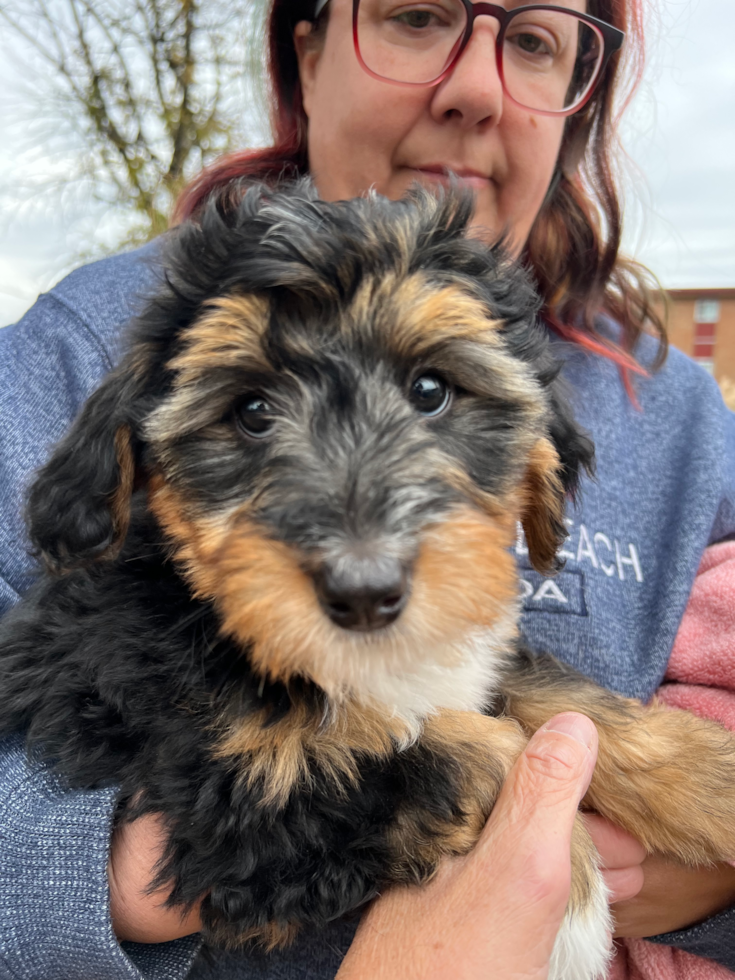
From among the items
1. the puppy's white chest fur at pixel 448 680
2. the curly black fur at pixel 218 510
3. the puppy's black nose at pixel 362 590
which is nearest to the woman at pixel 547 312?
the curly black fur at pixel 218 510

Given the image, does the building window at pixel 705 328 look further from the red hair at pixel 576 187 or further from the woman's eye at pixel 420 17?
the woman's eye at pixel 420 17

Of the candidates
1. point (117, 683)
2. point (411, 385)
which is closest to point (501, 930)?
point (117, 683)

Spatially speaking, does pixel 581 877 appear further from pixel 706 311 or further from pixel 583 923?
pixel 706 311

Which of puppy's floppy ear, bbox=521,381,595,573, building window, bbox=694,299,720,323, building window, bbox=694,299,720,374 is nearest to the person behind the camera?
puppy's floppy ear, bbox=521,381,595,573

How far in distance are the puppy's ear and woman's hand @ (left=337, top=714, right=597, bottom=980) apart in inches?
45.4

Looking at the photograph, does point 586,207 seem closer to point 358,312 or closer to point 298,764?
point 358,312

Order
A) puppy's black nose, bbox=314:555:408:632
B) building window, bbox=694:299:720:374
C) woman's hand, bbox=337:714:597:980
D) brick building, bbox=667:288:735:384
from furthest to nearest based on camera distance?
building window, bbox=694:299:720:374, brick building, bbox=667:288:735:384, woman's hand, bbox=337:714:597:980, puppy's black nose, bbox=314:555:408:632

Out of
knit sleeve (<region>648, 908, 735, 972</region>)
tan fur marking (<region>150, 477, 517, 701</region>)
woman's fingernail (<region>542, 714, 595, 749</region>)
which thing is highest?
tan fur marking (<region>150, 477, 517, 701</region>)

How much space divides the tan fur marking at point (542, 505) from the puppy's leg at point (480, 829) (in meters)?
0.55

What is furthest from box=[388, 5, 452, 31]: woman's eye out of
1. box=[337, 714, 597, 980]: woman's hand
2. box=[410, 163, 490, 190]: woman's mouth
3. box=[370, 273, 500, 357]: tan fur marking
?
box=[337, 714, 597, 980]: woman's hand

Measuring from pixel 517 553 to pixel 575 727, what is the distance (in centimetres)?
87

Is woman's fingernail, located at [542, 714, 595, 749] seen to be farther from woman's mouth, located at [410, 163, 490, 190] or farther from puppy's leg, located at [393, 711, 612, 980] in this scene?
woman's mouth, located at [410, 163, 490, 190]

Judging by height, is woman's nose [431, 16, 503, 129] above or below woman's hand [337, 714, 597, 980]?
above

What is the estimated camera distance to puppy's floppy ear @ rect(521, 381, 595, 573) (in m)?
2.20
